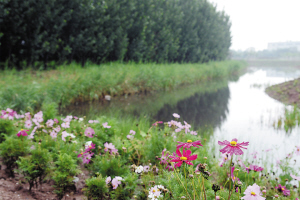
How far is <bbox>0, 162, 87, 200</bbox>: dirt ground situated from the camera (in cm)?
202

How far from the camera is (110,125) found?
311 centimetres

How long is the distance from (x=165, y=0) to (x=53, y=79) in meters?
9.51

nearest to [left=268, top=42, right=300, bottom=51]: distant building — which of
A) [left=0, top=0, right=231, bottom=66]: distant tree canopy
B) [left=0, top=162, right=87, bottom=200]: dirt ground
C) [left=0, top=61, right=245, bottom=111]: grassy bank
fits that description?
[left=0, top=0, right=231, bottom=66]: distant tree canopy

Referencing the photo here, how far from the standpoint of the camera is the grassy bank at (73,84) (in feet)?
16.8

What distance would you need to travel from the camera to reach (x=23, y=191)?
2.12m

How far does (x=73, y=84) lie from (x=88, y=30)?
10.4 feet

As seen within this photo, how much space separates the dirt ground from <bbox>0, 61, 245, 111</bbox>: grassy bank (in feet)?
4.70

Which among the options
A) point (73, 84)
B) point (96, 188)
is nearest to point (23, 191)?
point (96, 188)

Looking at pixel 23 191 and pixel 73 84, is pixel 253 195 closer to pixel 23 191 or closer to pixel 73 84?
pixel 23 191

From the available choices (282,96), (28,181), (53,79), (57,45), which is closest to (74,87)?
(53,79)

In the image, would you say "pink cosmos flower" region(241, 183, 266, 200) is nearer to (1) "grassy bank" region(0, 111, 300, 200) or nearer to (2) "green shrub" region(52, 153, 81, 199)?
(1) "grassy bank" region(0, 111, 300, 200)

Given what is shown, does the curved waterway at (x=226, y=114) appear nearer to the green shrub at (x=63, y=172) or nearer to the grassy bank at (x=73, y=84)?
the grassy bank at (x=73, y=84)

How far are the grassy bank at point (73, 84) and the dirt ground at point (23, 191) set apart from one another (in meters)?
1.43

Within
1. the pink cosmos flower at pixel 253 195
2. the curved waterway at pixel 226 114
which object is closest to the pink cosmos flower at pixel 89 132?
the curved waterway at pixel 226 114
